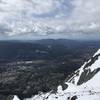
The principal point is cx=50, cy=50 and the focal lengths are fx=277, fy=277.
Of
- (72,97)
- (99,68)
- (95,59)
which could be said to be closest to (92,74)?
(99,68)

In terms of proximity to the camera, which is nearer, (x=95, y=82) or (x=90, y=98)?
(x=90, y=98)

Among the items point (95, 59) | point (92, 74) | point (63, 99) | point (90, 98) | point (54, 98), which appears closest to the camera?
point (90, 98)

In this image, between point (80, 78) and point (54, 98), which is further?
point (80, 78)

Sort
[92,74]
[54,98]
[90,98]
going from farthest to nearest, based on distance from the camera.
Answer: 1. [92,74]
2. [54,98]
3. [90,98]

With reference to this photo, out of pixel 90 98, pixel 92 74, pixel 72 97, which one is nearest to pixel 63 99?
pixel 72 97

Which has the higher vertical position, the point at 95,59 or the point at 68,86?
the point at 95,59

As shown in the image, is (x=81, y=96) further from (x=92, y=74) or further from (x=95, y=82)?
(x=92, y=74)

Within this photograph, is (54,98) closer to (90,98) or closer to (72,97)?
(72,97)

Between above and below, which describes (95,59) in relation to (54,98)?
above
